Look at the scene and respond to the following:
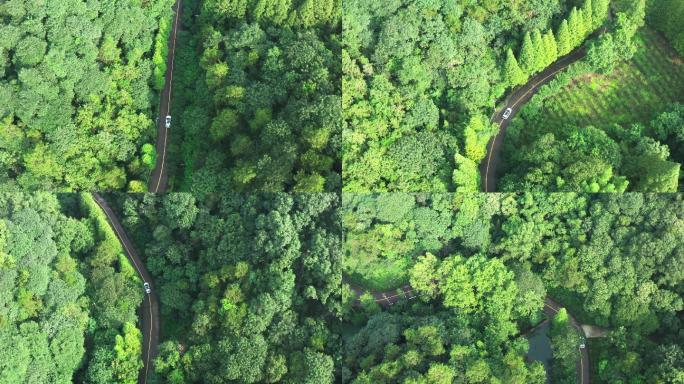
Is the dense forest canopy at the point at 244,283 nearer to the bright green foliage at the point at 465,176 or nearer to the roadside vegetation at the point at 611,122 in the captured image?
the bright green foliage at the point at 465,176

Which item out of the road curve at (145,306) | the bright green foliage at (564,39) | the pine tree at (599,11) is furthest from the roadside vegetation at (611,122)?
the road curve at (145,306)

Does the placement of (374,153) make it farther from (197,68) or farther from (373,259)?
(197,68)

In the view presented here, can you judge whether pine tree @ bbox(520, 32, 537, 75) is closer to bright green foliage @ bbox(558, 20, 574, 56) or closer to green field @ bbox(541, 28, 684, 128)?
bright green foliage @ bbox(558, 20, 574, 56)

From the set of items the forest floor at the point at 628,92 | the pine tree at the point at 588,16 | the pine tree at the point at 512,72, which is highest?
the pine tree at the point at 588,16

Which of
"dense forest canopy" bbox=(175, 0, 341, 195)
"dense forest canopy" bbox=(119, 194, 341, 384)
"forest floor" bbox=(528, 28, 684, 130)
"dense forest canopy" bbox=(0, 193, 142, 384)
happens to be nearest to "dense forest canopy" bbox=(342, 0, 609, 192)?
"dense forest canopy" bbox=(175, 0, 341, 195)

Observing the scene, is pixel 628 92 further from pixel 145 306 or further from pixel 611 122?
pixel 145 306
